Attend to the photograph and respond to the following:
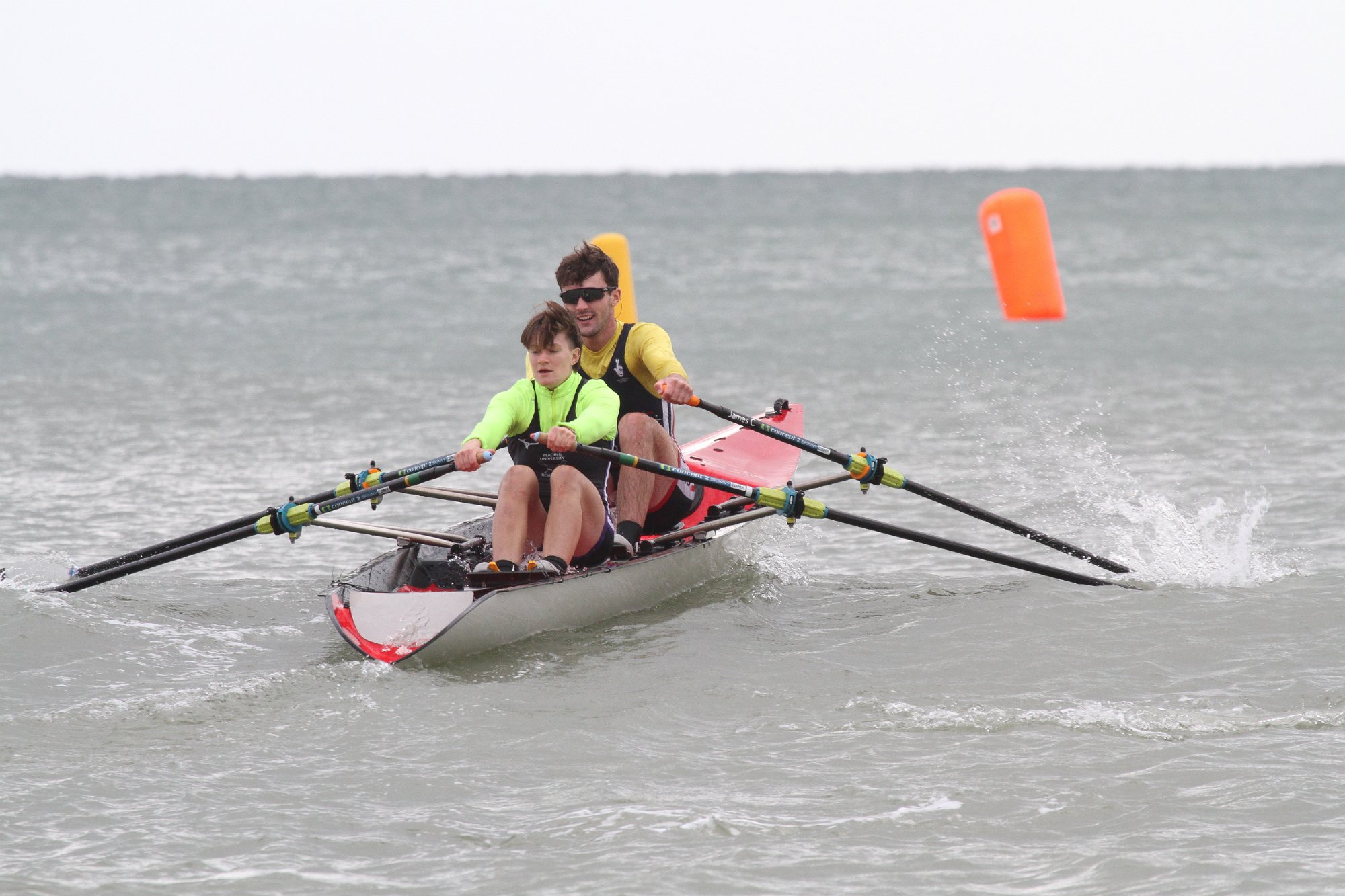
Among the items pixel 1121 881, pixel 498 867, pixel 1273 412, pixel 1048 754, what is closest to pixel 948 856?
pixel 1121 881

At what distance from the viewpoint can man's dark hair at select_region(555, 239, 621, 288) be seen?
652 cm

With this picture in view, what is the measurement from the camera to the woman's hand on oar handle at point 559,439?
571cm

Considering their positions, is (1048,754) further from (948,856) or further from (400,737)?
(400,737)

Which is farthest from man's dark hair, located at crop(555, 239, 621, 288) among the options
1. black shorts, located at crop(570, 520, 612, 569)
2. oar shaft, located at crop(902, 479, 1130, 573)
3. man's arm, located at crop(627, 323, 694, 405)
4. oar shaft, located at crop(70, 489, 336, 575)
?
oar shaft, located at crop(902, 479, 1130, 573)

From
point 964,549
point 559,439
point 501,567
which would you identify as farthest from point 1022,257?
point 501,567

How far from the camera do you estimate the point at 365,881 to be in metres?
3.89

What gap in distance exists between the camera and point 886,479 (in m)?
6.91

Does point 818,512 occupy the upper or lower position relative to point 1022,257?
lower

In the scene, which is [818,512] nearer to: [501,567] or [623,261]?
[501,567]

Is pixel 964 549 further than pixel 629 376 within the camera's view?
No

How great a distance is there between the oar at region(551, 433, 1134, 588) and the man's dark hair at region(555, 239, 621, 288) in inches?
35.0

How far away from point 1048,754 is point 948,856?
89 cm

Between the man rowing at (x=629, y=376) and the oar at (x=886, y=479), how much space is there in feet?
0.89

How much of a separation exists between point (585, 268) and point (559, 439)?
45.7 inches
